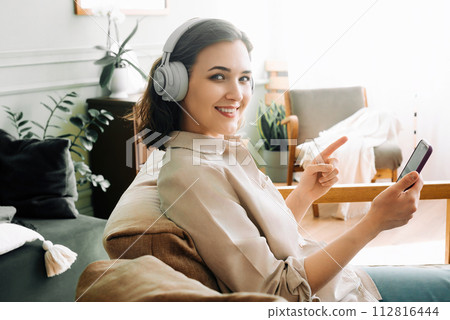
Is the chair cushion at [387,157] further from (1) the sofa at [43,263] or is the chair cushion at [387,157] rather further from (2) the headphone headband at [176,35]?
(2) the headphone headband at [176,35]

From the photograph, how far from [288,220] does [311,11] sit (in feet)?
11.1

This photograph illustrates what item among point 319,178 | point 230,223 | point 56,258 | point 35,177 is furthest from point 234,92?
point 35,177

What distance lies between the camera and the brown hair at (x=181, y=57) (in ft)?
2.96

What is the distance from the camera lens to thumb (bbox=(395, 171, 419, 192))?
881 mm

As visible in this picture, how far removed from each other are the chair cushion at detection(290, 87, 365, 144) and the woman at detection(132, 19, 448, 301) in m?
2.47

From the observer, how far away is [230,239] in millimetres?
771

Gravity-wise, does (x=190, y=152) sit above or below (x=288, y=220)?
above

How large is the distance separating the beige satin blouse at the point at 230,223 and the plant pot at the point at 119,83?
1833 mm

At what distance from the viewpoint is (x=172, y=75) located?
2.90 feet

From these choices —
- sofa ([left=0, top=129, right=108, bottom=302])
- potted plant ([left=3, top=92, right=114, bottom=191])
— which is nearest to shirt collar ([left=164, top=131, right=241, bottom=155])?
sofa ([left=0, top=129, right=108, bottom=302])

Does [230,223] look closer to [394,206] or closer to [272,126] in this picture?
[394,206]

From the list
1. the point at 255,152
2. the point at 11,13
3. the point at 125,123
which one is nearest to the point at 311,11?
the point at 255,152

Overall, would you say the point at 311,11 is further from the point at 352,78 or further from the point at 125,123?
the point at 125,123

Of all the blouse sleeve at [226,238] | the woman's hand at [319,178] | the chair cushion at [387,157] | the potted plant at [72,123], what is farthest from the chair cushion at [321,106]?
the blouse sleeve at [226,238]
